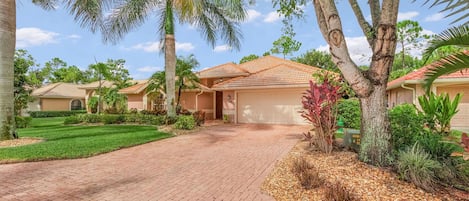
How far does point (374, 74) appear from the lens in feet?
17.2

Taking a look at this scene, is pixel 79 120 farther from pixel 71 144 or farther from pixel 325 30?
pixel 325 30

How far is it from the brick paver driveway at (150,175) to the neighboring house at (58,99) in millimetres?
28424

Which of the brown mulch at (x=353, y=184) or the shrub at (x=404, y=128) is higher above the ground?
the shrub at (x=404, y=128)

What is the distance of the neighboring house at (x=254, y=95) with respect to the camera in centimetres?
1559

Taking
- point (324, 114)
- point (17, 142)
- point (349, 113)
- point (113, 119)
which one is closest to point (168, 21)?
point (113, 119)

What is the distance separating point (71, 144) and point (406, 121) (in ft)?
36.3

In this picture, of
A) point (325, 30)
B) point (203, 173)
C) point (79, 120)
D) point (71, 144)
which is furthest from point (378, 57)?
point (79, 120)

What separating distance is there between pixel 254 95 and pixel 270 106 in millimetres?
1443

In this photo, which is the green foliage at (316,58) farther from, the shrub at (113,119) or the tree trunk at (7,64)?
the tree trunk at (7,64)

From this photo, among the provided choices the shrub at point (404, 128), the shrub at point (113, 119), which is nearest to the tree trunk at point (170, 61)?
the shrub at point (113, 119)

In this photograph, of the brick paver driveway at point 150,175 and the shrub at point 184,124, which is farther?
the shrub at point 184,124

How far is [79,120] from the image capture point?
17562 mm

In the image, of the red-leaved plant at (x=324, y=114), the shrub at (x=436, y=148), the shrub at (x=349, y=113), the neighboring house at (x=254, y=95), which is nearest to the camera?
the shrub at (x=436, y=148)

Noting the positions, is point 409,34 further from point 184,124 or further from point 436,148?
point 184,124
